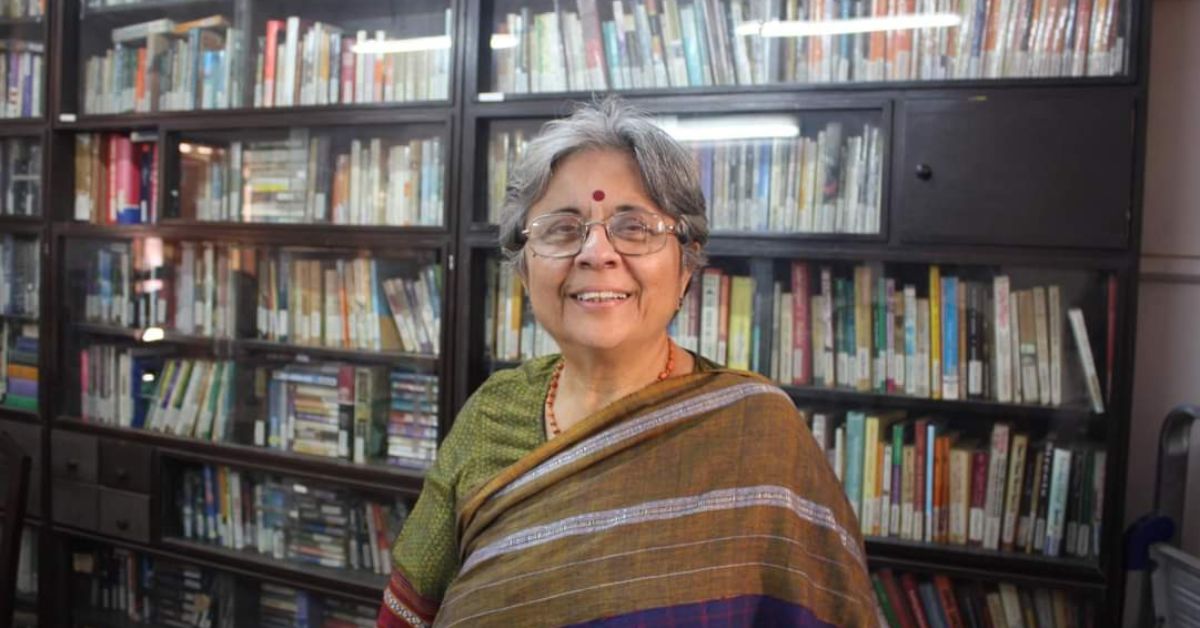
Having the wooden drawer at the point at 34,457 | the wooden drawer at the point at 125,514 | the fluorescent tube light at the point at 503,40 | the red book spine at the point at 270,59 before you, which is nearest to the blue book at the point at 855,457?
the fluorescent tube light at the point at 503,40

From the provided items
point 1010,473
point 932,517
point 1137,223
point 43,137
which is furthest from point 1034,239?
point 43,137

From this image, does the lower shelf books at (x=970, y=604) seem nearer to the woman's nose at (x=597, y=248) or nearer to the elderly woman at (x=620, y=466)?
the elderly woman at (x=620, y=466)

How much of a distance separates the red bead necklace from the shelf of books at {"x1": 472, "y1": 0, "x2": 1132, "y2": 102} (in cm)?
106

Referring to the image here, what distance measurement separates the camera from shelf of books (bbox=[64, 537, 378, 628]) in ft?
9.87

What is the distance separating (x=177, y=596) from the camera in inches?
129

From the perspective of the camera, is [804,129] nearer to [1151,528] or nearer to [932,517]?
[932,517]

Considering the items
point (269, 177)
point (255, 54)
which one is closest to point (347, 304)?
point (269, 177)

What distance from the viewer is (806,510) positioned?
4.12 feet

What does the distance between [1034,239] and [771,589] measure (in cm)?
124

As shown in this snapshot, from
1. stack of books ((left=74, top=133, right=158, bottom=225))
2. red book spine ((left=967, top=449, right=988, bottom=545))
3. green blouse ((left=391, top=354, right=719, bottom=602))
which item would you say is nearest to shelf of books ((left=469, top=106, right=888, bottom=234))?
red book spine ((left=967, top=449, right=988, bottom=545))

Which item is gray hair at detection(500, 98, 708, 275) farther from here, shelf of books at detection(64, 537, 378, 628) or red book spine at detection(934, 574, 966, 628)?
shelf of books at detection(64, 537, 378, 628)

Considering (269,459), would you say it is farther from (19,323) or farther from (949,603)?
(949,603)

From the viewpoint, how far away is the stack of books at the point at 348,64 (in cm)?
276

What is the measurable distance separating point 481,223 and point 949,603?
1.58m
